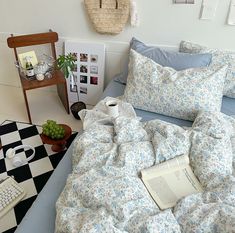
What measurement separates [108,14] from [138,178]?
4.32ft

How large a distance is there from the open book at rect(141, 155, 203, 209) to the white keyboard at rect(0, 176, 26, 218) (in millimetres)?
840

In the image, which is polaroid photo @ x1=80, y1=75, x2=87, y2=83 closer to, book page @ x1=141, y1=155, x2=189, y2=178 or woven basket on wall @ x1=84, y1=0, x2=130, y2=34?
woven basket on wall @ x1=84, y1=0, x2=130, y2=34

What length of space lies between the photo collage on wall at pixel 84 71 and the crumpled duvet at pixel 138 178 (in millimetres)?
910

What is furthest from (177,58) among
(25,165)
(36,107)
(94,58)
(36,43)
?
(36,107)

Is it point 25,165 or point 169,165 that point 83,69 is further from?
point 169,165

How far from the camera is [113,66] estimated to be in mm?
2225

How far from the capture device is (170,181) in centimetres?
115

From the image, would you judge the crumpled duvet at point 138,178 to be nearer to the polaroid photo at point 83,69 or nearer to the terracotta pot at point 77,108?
the terracotta pot at point 77,108

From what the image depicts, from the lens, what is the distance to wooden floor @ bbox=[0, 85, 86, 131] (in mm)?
2236

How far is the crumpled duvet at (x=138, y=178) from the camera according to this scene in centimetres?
90

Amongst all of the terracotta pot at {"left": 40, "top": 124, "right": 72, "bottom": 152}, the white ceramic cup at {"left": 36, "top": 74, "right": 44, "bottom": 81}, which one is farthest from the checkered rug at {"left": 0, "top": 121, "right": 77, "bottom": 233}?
the white ceramic cup at {"left": 36, "top": 74, "right": 44, "bottom": 81}

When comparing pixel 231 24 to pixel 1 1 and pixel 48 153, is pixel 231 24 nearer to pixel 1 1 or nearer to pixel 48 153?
pixel 48 153

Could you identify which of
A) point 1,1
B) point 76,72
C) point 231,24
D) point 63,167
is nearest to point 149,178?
point 63,167

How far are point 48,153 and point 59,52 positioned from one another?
0.94 m
